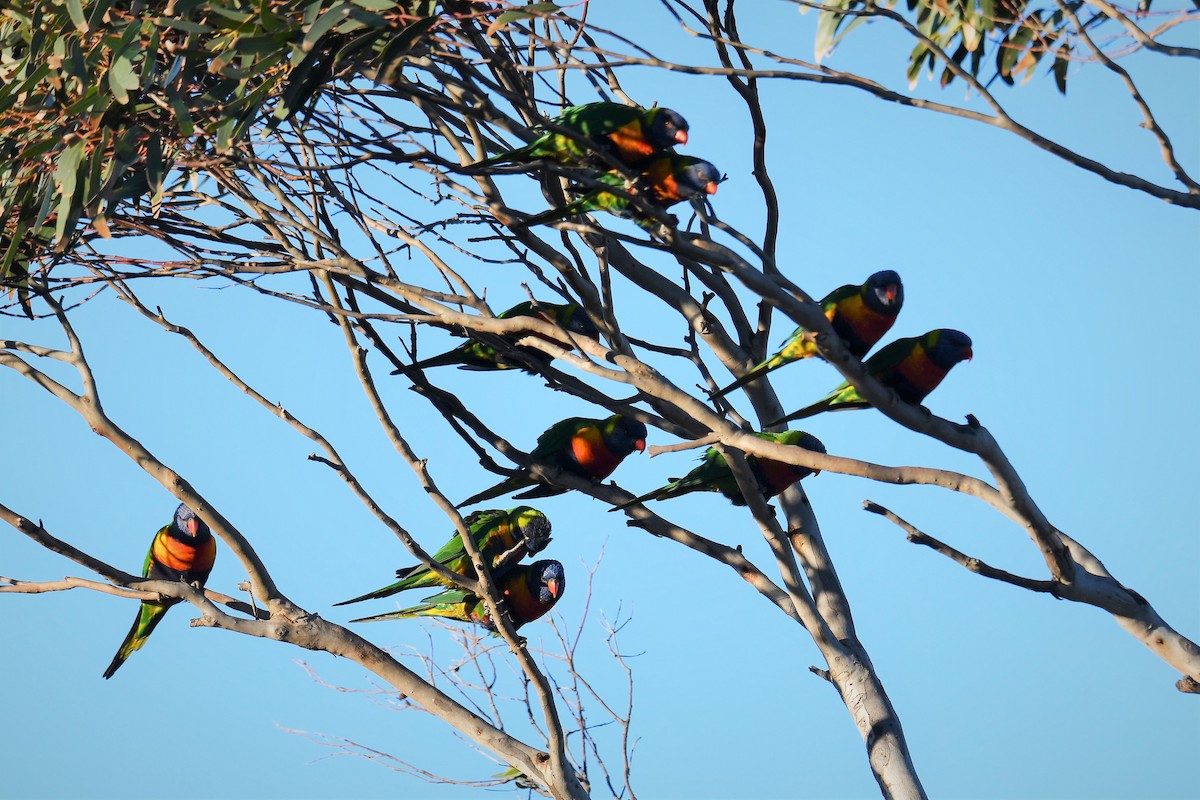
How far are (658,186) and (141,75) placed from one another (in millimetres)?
1619

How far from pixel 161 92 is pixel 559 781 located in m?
2.47

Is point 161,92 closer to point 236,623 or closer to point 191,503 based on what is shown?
point 191,503

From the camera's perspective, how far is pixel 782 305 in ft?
8.84

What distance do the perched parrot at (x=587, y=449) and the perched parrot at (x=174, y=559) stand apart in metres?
1.80

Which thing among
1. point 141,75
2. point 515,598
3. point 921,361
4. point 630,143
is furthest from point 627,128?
point 515,598

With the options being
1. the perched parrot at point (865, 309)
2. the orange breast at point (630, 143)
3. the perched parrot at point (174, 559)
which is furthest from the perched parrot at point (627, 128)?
the perched parrot at point (174, 559)

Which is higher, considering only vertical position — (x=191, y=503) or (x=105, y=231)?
(x=105, y=231)

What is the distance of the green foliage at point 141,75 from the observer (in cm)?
269

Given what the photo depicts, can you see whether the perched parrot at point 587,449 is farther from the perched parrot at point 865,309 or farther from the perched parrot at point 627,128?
the perched parrot at point 627,128

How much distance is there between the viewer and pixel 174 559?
5293mm

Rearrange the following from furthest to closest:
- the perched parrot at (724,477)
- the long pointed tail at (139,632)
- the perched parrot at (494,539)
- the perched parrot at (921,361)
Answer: the long pointed tail at (139,632) → the perched parrot at (494,539) → the perched parrot at (724,477) → the perched parrot at (921,361)

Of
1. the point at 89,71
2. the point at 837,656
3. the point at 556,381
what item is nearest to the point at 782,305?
the point at 556,381

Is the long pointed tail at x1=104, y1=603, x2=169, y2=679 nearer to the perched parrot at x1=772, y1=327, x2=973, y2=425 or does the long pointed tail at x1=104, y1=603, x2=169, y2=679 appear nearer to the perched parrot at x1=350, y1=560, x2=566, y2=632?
the perched parrot at x1=350, y1=560, x2=566, y2=632

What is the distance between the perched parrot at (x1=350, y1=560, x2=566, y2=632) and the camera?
450 centimetres
